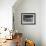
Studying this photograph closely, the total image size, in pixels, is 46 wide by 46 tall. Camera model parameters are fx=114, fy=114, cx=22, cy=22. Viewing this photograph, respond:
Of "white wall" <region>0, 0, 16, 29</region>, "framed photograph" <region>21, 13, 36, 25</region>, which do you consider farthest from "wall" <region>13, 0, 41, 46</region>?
"white wall" <region>0, 0, 16, 29</region>

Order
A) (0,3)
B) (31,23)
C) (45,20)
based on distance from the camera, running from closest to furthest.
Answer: (0,3) < (45,20) < (31,23)

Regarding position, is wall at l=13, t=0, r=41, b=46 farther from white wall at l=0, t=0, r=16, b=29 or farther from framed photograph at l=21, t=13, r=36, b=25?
white wall at l=0, t=0, r=16, b=29

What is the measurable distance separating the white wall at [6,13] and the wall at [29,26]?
1124 millimetres

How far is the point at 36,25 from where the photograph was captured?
5637mm

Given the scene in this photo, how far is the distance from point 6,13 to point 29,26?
1.61m

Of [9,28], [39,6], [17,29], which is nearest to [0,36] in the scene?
[9,28]

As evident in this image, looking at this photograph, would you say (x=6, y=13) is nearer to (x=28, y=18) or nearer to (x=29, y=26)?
(x=28, y=18)

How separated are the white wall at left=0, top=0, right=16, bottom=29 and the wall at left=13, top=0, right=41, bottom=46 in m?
1.12

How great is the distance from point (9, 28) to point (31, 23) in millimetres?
1448

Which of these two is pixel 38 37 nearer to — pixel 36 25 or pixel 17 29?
pixel 36 25

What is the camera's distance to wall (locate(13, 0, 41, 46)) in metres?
5.63

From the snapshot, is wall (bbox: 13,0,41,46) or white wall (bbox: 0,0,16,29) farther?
wall (bbox: 13,0,41,46)

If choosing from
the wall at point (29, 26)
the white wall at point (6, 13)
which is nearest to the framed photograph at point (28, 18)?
the wall at point (29, 26)

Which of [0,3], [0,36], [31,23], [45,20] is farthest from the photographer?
[31,23]
